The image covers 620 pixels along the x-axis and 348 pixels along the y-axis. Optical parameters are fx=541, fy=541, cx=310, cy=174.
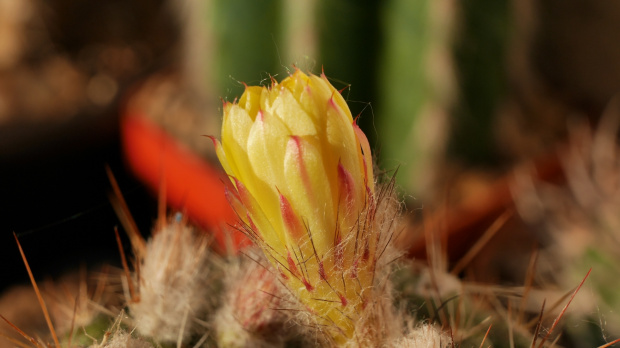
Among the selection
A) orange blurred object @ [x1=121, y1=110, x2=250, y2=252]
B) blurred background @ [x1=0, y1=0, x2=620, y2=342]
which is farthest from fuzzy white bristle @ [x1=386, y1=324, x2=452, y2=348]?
orange blurred object @ [x1=121, y1=110, x2=250, y2=252]

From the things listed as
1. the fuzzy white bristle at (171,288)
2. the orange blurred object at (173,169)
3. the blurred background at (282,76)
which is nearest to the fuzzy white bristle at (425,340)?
the fuzzy white bristle at (171,288)

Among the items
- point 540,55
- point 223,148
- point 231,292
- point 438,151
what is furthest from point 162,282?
point 540,55

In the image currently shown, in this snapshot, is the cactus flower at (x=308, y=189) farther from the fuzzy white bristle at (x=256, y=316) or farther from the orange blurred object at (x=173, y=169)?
the orange blurred object at (x=173, y=169)

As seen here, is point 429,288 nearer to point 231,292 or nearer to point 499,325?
point 499,325

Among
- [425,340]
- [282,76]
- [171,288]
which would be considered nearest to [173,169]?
[282,76]

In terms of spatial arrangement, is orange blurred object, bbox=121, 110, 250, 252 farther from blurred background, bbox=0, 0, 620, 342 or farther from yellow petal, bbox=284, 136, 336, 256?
yellow petal, bbox=284, 136, 336, 256

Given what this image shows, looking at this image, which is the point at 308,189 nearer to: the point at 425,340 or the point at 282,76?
the point at 425,340
